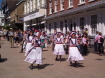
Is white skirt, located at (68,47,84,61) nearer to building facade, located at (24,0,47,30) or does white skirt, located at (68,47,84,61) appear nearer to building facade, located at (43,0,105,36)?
building facade, located at (43,0,105,36)

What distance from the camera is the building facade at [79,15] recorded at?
1534 centimetres

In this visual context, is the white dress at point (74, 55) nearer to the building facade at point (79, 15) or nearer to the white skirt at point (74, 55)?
the white skirt at point (74, 55)

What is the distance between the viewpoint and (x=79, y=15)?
61.0 ft

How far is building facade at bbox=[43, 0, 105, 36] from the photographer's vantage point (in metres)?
15.3

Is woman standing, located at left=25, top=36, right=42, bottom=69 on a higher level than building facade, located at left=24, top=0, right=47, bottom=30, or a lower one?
lower

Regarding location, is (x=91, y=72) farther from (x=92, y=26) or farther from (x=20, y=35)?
(x=20, y=35)

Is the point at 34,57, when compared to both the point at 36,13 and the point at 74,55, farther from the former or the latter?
the point at 36,13

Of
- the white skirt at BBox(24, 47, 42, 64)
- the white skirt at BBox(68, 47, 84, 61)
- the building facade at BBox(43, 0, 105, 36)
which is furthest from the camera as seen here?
the building facade at BBox(43, 0, 105, 36)

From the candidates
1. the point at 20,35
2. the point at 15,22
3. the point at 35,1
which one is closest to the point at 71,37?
the point at 20,35

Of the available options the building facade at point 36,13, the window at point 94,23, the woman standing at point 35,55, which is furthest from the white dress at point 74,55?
the building facade at point 36,13

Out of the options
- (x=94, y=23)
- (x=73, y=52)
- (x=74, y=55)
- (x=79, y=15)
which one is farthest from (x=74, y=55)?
(x=79, y=15)

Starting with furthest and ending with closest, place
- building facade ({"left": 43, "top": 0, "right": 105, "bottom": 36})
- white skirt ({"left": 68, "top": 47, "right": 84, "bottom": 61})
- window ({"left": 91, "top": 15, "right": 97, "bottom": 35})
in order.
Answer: window ({"left": 91, "top": 15, "right": 97, "bottom": 35}), building facade ({"left": 43, "top": 0, "right": 105, "bottom": 36}), white skirt ({"left": 68, "top": 47, "right": 84, "bottom": 61})

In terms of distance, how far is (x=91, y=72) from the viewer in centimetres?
806

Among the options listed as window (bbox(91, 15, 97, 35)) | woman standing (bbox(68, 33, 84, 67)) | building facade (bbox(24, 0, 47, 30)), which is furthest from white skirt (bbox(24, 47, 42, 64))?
building facade (bbox(24, 0, 47, 30))
